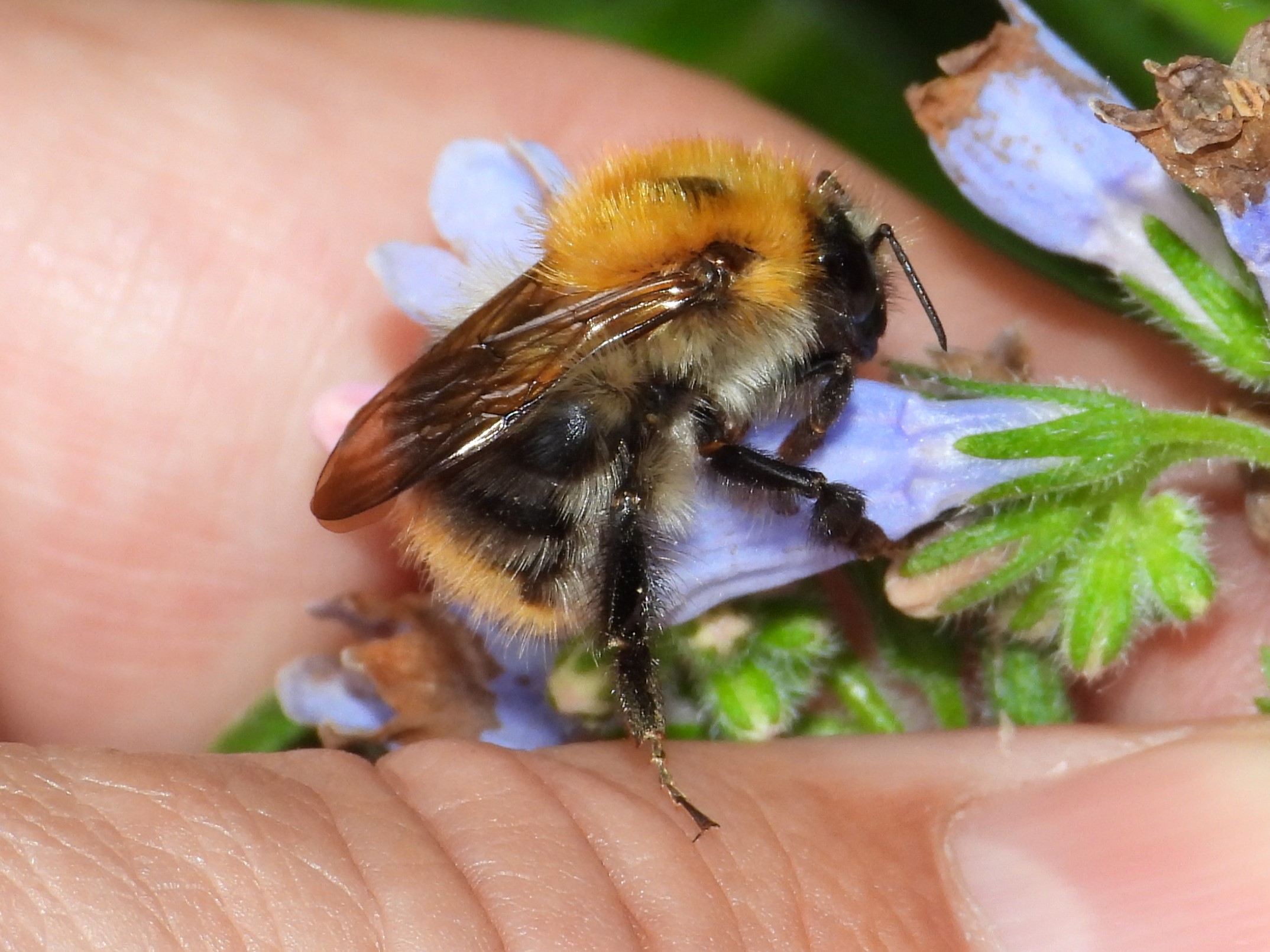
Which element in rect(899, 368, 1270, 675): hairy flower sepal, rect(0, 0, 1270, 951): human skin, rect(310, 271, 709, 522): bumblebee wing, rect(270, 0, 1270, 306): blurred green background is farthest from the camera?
rect(270, 0, 1270, 306): blurred green background

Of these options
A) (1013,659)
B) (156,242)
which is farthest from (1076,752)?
(156,242)

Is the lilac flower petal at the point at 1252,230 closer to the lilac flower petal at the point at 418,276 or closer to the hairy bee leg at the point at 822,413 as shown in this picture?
the hairy bee leg at the point at 822,413

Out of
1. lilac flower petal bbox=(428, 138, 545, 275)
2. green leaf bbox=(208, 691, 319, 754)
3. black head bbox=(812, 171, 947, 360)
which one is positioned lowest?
green leaf bbox=(208, 691, 319, 754)

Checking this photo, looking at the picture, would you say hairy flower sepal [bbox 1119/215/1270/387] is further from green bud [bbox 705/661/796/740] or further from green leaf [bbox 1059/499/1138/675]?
green bud [bbox 705/661/796/740]

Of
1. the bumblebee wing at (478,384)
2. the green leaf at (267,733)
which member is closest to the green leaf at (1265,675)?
the bumblebee wing at (478,384)

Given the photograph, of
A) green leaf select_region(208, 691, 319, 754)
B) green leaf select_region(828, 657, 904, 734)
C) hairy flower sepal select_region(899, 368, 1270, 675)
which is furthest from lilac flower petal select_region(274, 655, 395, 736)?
hairy flower sepal select_region(899, 368, 1270, 675)

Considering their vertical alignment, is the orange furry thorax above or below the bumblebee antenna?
above

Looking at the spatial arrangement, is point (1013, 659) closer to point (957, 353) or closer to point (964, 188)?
point (957, 353)
